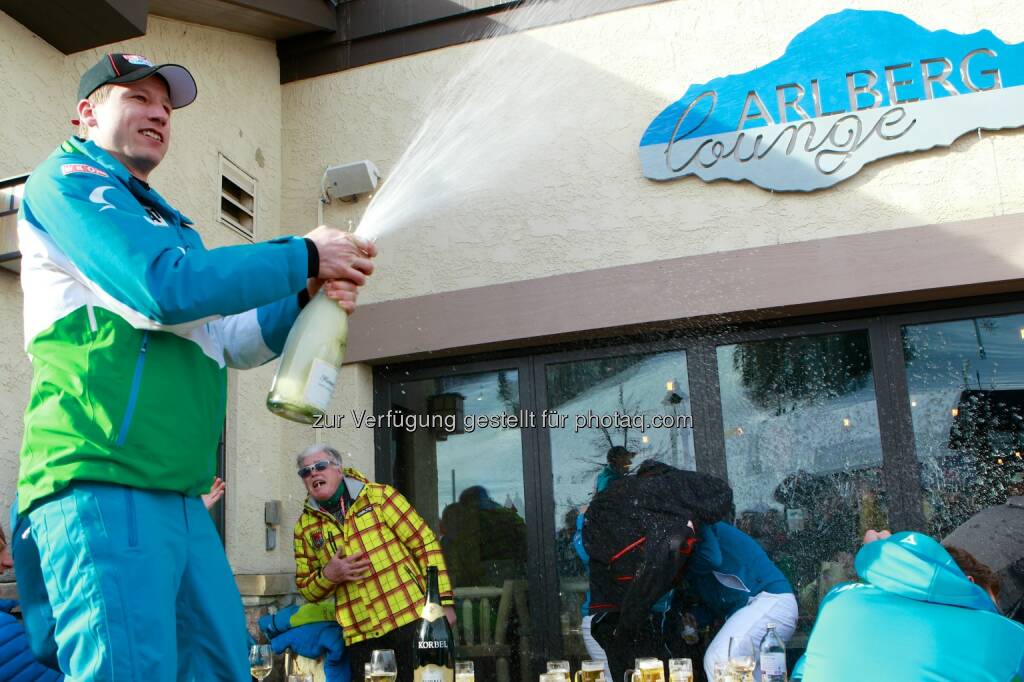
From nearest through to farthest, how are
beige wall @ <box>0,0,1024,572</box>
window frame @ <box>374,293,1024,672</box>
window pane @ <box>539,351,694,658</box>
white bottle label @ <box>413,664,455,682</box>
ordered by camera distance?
white bottle label @ <box>413,664,455,682</box> < window frame @ <box>374,293,1024,672</box> < beige wall @ <box>0,0,1024,572</box> < window pane @ <box>539,351,694,658</box>

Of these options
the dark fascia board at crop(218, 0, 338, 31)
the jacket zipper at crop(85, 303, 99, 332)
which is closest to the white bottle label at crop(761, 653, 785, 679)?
the jacket zipper at crop(85, 303, 99, 332)

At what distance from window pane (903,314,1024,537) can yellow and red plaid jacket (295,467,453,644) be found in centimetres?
271

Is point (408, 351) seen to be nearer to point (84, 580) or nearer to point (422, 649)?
point (422, 649)

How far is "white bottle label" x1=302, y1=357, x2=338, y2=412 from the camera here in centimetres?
222

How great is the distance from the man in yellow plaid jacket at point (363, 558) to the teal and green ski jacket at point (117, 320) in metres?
3.15

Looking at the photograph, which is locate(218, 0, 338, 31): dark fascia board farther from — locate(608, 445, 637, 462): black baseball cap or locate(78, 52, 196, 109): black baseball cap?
locate(78, 52, 196, 109): black baseball cap

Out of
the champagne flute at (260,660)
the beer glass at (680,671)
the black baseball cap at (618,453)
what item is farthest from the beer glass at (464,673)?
the black baseball cap at (618,453)

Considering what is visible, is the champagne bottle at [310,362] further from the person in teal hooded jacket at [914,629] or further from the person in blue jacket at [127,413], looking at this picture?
the person in teal hooded jacket at [914,629]

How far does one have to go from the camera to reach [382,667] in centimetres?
332

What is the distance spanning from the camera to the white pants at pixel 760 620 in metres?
4.70

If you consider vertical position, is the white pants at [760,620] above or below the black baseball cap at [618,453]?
below

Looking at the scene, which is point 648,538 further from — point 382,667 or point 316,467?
point 382,667

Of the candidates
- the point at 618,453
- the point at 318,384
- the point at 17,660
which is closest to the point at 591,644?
the point at 618,453

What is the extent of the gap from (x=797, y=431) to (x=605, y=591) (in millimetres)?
1442
